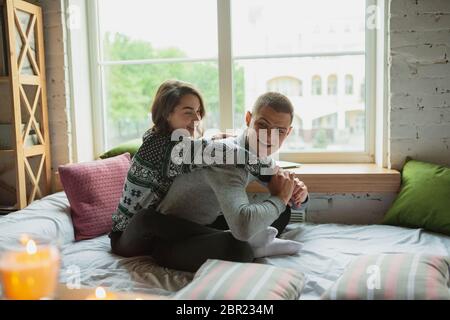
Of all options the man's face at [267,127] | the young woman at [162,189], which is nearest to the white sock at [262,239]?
the young woman at [162,189]

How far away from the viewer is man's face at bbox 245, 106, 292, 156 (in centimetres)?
143

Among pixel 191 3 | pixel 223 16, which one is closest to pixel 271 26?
pixel 223 16

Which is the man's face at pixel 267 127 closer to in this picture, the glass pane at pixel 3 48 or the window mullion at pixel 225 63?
the window mullion at pixel 225 63

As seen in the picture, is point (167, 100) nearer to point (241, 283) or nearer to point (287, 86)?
point (241, 283)

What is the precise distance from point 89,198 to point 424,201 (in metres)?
1.45

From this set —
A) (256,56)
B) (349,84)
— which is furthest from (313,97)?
(256,56)

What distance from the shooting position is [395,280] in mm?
1061

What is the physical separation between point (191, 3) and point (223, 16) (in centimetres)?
24

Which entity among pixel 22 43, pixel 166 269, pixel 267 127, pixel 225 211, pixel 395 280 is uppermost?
pixel 22 43

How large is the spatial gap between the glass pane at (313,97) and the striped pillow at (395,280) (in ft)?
4.28

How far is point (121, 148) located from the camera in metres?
2.30

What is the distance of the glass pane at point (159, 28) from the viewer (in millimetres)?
2506
